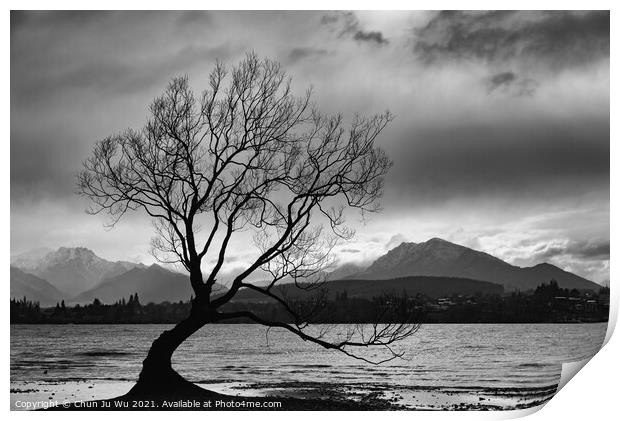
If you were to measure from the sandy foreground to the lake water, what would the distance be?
12mm

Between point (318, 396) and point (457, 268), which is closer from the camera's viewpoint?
point (457, 268)

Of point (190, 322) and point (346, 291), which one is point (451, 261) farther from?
point (190, 322)

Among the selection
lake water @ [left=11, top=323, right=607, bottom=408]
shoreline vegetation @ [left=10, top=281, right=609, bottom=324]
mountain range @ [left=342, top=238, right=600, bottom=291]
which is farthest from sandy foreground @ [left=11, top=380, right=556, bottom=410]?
mountain range @ [left=342, top=238, right=600, bottom=291]

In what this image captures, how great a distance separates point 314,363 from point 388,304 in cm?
107

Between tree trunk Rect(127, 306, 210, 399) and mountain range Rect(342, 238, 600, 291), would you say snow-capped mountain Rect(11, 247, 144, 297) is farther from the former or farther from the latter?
mountain range Rect(342, 238, 600, 291)

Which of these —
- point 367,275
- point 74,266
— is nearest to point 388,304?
point 367,275

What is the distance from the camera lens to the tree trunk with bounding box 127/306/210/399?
8.12m

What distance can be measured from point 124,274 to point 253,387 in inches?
73.0

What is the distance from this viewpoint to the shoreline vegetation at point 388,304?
8195mm

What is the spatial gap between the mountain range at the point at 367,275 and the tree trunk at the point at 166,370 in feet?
1.05

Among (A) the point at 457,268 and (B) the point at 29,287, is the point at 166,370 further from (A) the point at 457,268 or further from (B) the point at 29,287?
(A) the point at 457,268

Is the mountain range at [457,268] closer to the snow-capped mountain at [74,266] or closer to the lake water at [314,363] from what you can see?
the lake water at [314,363]

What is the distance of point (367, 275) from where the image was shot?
818 centimetres
